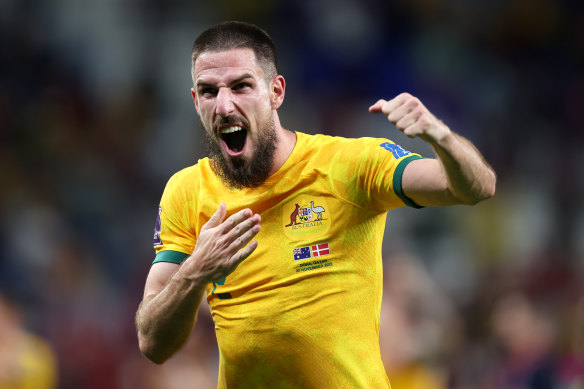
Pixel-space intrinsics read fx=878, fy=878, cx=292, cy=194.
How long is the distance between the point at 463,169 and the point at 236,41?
1277 millimetres

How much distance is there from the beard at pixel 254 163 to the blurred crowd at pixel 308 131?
4122 millimetres

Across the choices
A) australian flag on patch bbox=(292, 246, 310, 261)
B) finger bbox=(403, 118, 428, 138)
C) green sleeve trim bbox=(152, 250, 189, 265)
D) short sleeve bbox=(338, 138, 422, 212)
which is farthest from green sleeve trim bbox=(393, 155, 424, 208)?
green sleeve trim bbox=(152, 250, 189, 265)

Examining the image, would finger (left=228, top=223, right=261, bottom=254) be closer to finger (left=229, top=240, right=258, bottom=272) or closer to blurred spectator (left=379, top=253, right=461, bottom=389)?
finger (left=229, top=240, right=258, bottom=272)

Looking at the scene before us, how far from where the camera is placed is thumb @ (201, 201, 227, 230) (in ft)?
11.9

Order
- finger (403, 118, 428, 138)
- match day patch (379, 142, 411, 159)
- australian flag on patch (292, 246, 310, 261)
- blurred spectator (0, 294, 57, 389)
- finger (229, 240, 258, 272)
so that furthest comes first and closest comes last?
1. blurred spectator (0, 294, 57, 389)
2. australian flag on patch (292, 246, 310, 261)
3. match day patch (379, 142, 411, 159)
4. finger (229, 240, 258, 272)
5. finger (403, 118, 428, 138)

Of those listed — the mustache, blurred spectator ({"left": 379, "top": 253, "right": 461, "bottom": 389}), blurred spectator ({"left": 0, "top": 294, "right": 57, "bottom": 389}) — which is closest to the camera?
the mustache

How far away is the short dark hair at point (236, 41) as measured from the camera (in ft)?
12.9

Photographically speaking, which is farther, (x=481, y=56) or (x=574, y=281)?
(x=481, y=56)

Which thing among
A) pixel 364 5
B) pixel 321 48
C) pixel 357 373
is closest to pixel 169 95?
pixel 321 48

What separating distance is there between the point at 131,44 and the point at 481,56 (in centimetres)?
461

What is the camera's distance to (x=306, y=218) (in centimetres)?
376

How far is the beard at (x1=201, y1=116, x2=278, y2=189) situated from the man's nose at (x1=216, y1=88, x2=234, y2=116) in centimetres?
4

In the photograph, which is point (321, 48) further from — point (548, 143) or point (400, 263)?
point (400, 263)

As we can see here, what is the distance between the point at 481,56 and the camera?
38.1ft
